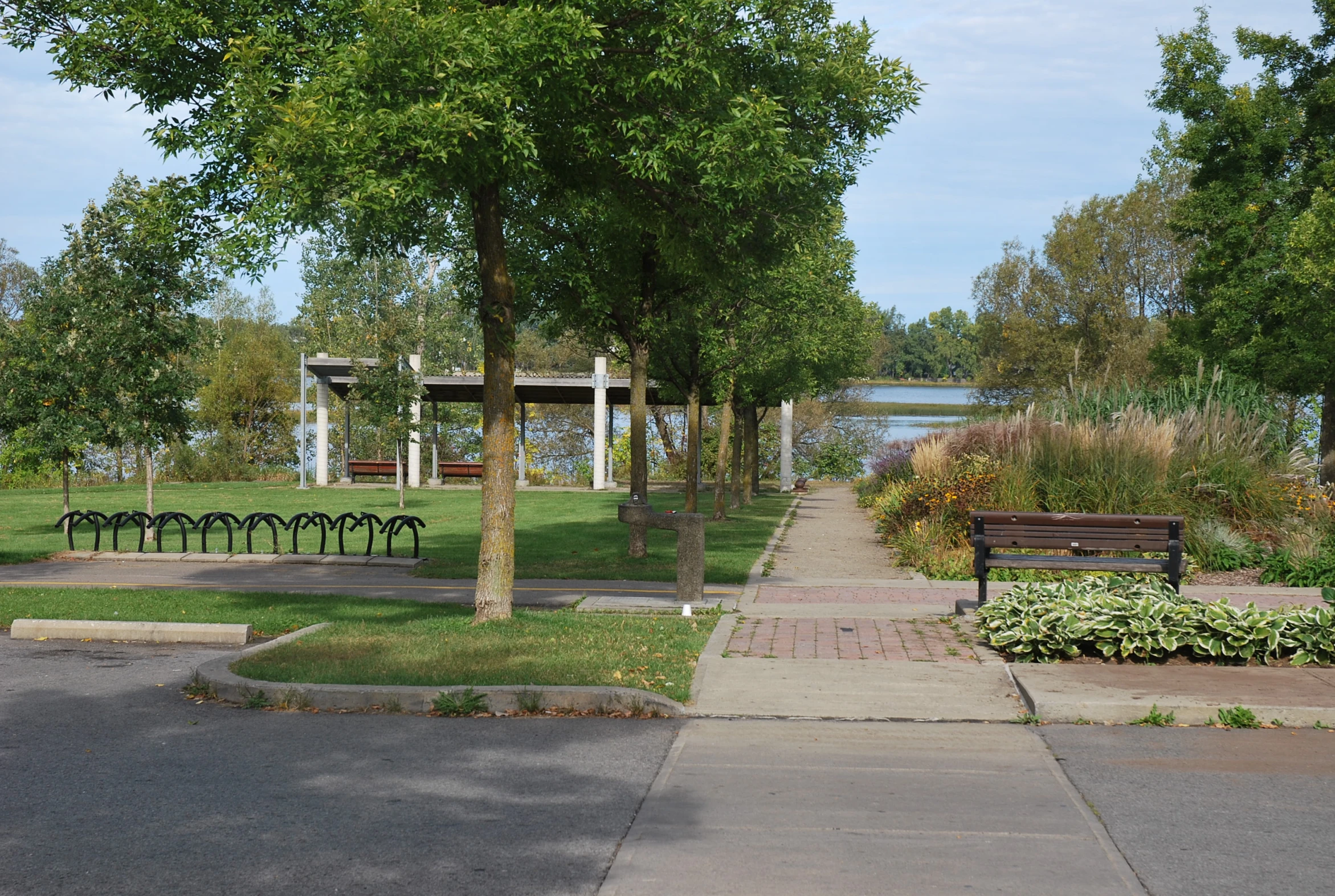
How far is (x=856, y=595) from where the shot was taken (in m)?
Result: 12.7

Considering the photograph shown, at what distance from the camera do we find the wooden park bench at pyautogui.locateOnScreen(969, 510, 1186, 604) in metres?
11.0

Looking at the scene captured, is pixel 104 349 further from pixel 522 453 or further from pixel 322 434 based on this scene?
pixel 322 434

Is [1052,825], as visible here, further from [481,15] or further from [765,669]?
[481,15]

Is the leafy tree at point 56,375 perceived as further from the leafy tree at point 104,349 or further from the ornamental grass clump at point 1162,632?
the ornamental grass clump at point 1162,632

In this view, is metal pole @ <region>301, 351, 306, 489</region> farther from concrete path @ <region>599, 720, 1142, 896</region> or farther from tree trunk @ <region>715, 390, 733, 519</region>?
concrete path @ <region>599, 720, 1142, 896</region>

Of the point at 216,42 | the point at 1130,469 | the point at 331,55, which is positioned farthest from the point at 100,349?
the point at 1130,469

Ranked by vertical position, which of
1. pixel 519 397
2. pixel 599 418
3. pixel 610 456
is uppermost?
pixel 519 397

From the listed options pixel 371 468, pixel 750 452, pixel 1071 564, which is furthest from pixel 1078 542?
pixel 371 468

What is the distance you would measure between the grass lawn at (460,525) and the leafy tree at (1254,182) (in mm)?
10255

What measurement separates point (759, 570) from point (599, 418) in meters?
23.2

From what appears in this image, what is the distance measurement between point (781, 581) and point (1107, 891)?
9680 mm

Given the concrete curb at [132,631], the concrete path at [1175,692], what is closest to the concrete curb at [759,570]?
the concrete path at [1175,692]

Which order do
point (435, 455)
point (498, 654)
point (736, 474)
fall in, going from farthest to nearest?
point (435, 455) < point (736, 474) < point (498, 654)

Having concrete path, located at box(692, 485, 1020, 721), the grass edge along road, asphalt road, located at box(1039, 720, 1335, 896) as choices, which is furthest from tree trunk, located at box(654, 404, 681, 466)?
asphalt road, located at box(1039, 720, 1335, 896)
